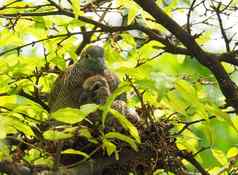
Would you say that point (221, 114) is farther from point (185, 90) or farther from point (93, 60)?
point (93, 60)

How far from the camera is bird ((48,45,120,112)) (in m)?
1.60

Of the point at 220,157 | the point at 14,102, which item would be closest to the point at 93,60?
the point at 14,102

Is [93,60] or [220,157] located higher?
[93,60]

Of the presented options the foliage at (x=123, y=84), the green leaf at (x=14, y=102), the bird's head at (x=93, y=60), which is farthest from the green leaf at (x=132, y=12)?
the green leaf at (x=14, y=102)

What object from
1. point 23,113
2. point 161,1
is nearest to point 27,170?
point 23,113

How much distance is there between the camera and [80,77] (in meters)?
1.62

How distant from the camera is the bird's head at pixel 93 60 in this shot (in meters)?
1.60

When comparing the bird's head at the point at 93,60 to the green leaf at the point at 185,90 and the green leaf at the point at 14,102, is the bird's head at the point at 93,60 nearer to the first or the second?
the green leaf at the point at 14,102

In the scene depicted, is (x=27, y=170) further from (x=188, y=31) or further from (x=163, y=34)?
(x=163, y=34)

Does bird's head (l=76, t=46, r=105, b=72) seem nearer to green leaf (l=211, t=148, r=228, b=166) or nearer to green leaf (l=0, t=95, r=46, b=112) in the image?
green leaf (l=0, t=95, r=46, b=112)

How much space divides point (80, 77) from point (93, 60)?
2.3 inches

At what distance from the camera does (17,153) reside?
3.76 feet

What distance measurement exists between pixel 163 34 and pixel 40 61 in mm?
477

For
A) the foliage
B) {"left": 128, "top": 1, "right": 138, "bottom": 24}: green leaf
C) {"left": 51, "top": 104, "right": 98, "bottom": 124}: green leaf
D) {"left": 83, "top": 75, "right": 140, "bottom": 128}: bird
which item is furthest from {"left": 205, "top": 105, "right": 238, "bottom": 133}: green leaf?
{"left": 128, "top": 1, "right": 138, "bottom": 24}: green leaf
